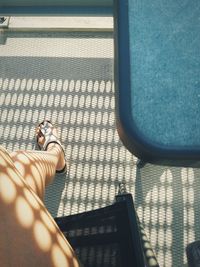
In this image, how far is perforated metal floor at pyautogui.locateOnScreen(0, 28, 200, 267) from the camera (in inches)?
67.1

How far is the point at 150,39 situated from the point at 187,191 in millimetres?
1014

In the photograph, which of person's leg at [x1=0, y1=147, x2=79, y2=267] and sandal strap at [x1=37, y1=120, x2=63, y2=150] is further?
sandal strap at [x1=37, y1=120, x2=63, y2=150]

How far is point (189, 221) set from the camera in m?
1.68

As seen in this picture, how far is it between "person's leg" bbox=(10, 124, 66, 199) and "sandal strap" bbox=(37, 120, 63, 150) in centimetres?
7

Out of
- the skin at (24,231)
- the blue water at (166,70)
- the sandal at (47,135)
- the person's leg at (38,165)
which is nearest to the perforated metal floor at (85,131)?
the sandal at (47,135)

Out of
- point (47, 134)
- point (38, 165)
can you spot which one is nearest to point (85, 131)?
point (47, 134)

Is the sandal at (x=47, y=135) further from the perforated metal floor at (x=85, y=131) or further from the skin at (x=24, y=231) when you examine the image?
the skin at (x=24, y=231)

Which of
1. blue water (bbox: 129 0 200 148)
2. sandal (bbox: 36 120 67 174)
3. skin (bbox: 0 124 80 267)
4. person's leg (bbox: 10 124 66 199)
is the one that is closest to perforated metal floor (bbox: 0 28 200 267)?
sandal (bbox: 36 120 67 174)

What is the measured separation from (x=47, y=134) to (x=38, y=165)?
1.43ft

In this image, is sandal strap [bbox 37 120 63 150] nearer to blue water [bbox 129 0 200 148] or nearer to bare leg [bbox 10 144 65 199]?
bare leg [bbox 10 144 65 199]

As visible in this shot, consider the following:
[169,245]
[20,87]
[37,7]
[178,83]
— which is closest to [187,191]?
[169,245]

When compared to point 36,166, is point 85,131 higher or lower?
lower

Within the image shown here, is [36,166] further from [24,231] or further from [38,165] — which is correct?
[24,231]

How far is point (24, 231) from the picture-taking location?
89 cm
